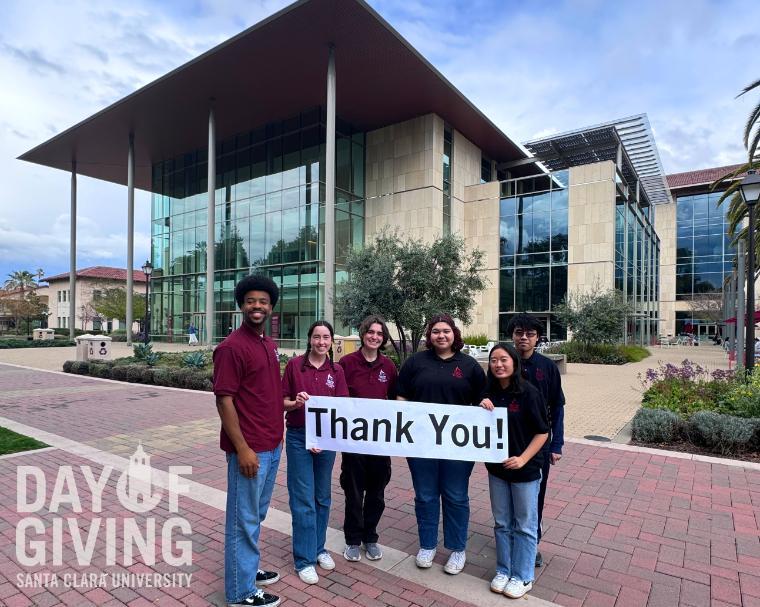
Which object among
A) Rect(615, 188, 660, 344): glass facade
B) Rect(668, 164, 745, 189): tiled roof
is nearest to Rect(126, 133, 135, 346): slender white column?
Rect(615, 188, 660, 344): glass facade

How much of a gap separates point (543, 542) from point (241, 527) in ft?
8.44

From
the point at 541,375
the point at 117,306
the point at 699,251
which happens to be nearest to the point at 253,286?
the point at 541,375

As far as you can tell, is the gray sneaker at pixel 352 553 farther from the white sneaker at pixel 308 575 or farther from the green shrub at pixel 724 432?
the green shrub at pixel 724 432

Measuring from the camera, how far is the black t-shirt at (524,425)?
3.29 m

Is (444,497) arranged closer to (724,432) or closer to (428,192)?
(724,432)

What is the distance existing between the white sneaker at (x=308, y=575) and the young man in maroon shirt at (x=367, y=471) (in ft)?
1.28

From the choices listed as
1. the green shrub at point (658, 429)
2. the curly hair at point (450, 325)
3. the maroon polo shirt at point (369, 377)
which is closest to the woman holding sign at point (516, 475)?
the curly hair at point (450, 325)

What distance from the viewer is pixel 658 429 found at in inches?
289

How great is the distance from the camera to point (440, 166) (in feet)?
104

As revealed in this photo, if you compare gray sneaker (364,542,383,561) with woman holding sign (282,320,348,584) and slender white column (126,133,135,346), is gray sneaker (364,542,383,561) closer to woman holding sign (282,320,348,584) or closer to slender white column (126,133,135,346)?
woman holding sign (282,320,348,584)

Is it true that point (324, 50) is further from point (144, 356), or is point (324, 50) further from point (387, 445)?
point (387, 445)

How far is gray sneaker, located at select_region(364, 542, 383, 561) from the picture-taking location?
3774 millimetres

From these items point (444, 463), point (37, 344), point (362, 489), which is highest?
point (444, 463)

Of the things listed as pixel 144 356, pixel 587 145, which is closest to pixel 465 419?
pixel 144 356
